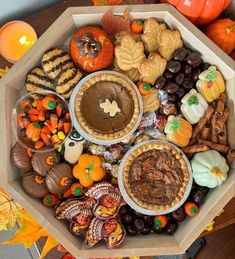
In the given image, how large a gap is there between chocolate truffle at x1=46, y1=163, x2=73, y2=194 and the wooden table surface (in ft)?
1.06

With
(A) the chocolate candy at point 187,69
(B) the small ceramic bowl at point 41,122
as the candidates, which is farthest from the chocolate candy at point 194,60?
(B) the small ceramic bowl at point 41,122

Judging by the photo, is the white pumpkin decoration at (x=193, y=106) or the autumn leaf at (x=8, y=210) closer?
the white pumpkin decoration at (x=193, y=106)

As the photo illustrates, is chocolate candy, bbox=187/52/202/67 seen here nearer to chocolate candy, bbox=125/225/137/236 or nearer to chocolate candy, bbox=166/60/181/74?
chocolate candy, bbox=166/60/181/74

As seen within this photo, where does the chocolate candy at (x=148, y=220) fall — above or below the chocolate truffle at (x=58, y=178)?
below

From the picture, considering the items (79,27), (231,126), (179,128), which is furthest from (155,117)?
(79,27)

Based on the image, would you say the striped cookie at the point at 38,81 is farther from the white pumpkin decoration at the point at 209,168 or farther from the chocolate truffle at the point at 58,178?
the white pumpkin decoration at the point at 209,168

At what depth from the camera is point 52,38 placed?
1116 millimetres

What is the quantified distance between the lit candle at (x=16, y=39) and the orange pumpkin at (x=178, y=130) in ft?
1.37

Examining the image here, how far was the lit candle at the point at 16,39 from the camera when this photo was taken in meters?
1.20

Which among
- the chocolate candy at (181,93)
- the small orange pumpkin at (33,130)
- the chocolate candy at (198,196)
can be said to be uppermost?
the chocolate candy at (181,93)

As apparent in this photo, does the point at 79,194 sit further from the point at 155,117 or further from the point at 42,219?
the point at 155,117

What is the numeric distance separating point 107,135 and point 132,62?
19 centimetres

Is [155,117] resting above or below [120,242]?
above

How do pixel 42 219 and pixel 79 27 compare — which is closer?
pixel 42 219
